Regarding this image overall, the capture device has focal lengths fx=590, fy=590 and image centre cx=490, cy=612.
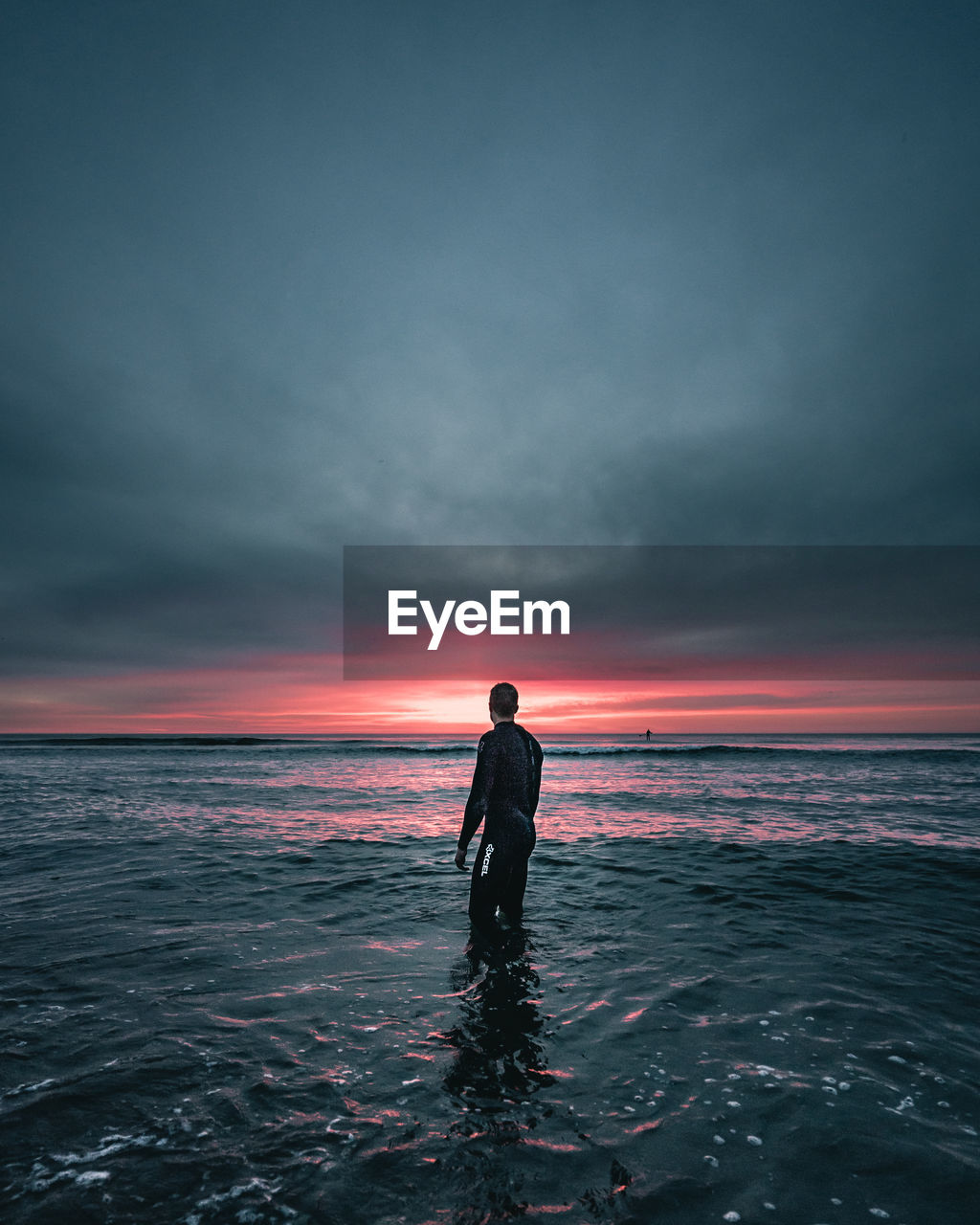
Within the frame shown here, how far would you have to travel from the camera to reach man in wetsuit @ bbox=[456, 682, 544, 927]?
22.5 feet

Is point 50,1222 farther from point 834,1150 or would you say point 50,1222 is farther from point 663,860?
point 663,860

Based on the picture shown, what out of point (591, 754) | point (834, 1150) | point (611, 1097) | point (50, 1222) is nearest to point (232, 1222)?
point (50, 1222)

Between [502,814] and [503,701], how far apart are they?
1.32 m

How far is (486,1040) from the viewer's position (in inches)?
196

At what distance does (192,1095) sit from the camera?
414 centimetres

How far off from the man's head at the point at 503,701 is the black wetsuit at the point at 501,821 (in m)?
0.14

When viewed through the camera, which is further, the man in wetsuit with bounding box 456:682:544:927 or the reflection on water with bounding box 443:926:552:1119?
the man in wetsuit with bounding box 456:682:544:927

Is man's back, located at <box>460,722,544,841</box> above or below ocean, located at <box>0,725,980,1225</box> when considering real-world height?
above

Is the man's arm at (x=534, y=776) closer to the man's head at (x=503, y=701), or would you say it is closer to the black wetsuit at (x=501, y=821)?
the black wetsuit at (x=501, y=821)

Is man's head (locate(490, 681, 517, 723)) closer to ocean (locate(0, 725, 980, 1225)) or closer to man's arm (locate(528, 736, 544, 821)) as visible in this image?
man's arm (locate(528, 736, 544, 821))

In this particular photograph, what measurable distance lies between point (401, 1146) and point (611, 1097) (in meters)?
1.53

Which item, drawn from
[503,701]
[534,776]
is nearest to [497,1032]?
[534,776]

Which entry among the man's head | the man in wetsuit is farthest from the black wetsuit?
the man's head

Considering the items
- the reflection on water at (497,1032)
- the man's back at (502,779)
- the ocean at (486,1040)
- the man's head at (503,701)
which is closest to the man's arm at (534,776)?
the man's back at (502,779)
